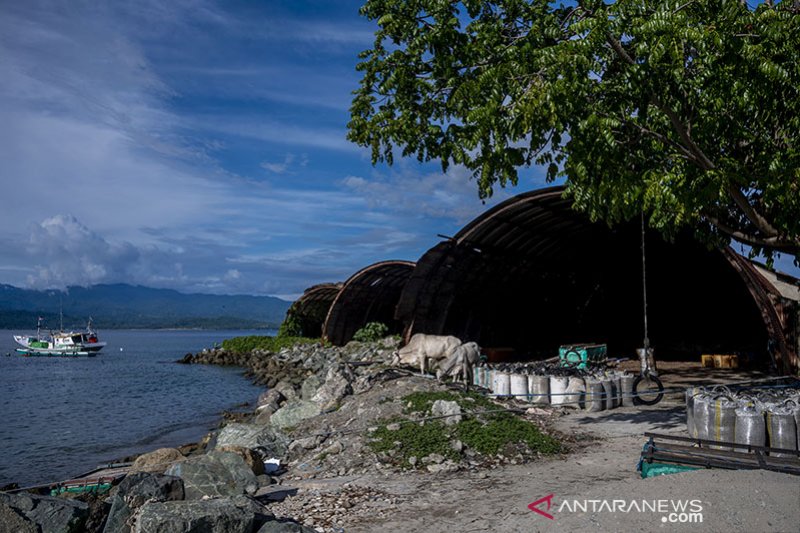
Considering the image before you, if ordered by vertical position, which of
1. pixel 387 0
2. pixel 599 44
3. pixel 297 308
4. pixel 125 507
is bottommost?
pixel 125 507

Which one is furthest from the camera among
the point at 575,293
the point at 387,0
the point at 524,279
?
the point at 575,293

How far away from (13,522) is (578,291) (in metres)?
33.2

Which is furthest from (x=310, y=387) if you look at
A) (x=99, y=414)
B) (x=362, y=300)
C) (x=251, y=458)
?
(x=362, y=300)

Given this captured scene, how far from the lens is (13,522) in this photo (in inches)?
301

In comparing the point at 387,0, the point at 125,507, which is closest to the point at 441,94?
the point at 387,0

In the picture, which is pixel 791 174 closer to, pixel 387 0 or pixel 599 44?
pixel 599 44

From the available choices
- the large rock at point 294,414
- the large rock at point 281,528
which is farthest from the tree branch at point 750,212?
the large rock at point 294,414

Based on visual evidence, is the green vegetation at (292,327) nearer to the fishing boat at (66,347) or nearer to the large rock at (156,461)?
the large rock at (156,461)

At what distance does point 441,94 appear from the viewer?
13.5m

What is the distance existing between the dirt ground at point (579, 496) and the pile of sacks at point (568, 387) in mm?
2647

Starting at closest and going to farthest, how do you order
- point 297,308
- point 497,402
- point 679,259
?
point 497,402 → point 679,259 → point 297,308

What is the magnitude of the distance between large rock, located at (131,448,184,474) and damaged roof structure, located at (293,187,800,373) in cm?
1330

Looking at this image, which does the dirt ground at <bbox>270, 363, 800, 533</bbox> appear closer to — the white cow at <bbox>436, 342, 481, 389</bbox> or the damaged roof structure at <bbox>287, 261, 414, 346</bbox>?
the white cow at <bbox>436, 342, 481, 389</bbox>

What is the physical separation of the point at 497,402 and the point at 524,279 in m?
17.1
